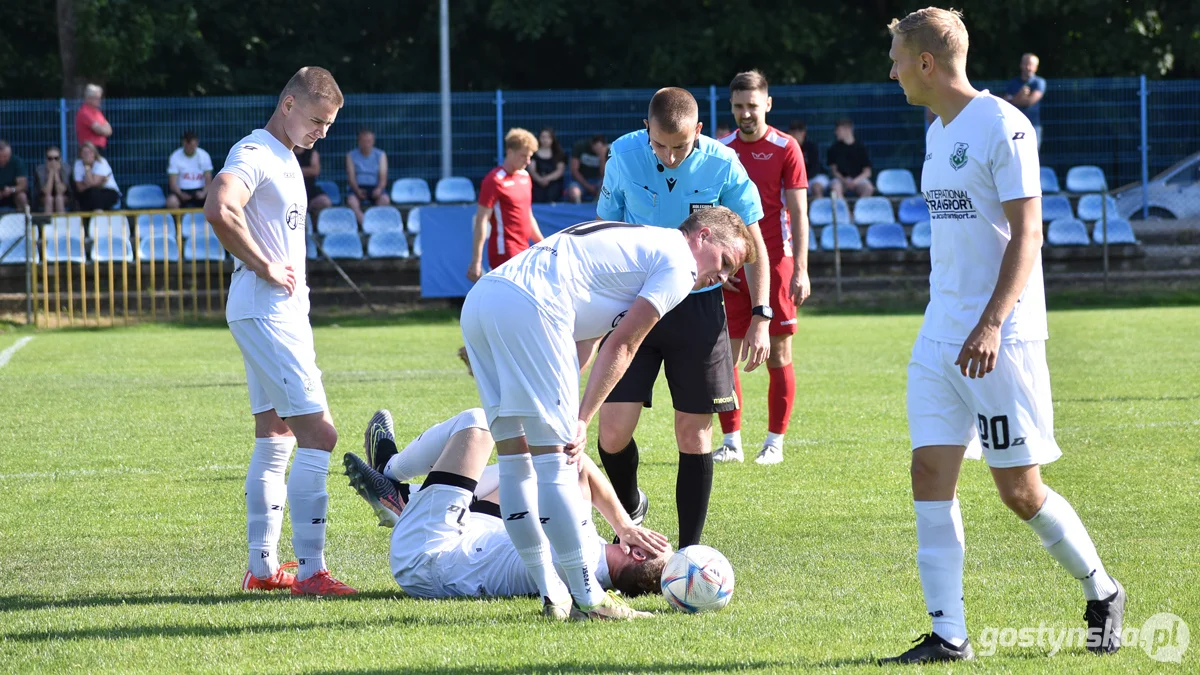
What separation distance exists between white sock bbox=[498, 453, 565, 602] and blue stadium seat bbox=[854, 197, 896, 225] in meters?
18.2

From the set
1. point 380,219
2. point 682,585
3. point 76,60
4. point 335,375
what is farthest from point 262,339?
point 76,60

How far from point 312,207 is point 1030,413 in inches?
739

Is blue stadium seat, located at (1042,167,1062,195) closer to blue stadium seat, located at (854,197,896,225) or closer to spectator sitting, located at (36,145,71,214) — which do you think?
blue stadium seat, located at (854,197,896,225)

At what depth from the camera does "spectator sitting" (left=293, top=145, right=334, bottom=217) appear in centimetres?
2155

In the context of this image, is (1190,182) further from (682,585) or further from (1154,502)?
(682,585)

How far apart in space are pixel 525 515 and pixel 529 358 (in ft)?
1.95

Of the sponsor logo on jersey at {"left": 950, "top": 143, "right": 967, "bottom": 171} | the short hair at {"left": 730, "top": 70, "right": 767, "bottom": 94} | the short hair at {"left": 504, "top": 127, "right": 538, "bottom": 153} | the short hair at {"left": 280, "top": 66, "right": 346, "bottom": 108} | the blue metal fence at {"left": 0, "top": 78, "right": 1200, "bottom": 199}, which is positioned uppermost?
the blue metal fence at {"left": 0, "top": 78, "right": 1200, "bottom": 199}

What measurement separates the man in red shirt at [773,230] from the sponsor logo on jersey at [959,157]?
4.01 meters

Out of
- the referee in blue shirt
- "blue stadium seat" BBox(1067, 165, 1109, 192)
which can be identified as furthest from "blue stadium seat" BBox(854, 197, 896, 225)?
the referee in blue shirt

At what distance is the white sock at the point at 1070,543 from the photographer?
4.37 metres

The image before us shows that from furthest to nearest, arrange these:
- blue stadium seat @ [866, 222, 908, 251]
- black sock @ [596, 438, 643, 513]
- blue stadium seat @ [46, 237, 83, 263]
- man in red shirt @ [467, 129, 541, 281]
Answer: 1. blue stadium seat @ [866, 222, 908, 251]
2. blue stadium seat @ [46, 237, 83, 263]
3. man in red shirt @ [467, 129, 541, 281]
4. black sock @ [596, 438, 643, 513]

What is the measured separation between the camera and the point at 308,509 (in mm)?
5566

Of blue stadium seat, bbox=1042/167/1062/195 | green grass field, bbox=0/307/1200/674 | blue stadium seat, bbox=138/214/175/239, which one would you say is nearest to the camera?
green grass field, bbox=0/307/1200/674

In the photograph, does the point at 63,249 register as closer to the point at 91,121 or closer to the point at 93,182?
the point at 93,182
